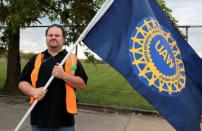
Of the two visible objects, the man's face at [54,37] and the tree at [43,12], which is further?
the tree at [43,12]

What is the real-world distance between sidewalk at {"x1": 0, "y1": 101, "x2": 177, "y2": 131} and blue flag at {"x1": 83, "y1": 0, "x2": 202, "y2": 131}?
3811 mm

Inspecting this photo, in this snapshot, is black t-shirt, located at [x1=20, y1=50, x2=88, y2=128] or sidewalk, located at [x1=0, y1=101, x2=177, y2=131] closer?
Answer: black t-shirt, located at [x1=20, y1=50, x2=88, y2=128]

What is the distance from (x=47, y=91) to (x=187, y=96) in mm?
1458

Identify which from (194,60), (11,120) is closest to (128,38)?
(194,60)

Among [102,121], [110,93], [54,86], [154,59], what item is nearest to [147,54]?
[154,59]

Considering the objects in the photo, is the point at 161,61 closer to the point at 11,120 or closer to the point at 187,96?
the point at 187,96

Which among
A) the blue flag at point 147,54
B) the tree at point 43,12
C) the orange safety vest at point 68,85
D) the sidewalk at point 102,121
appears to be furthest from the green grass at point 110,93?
the orange safety vest at point 68,85

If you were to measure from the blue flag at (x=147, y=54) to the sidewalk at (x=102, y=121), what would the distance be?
12.5ft

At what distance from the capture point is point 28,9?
10.3 m

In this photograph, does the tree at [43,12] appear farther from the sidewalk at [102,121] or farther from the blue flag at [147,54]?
the blue flag at [147,54]

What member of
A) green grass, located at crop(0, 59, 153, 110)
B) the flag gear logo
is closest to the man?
the flag gear logo

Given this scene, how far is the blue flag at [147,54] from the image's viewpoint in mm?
4828

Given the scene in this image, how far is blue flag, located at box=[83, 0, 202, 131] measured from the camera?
190 inches

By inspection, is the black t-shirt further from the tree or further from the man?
the tree
